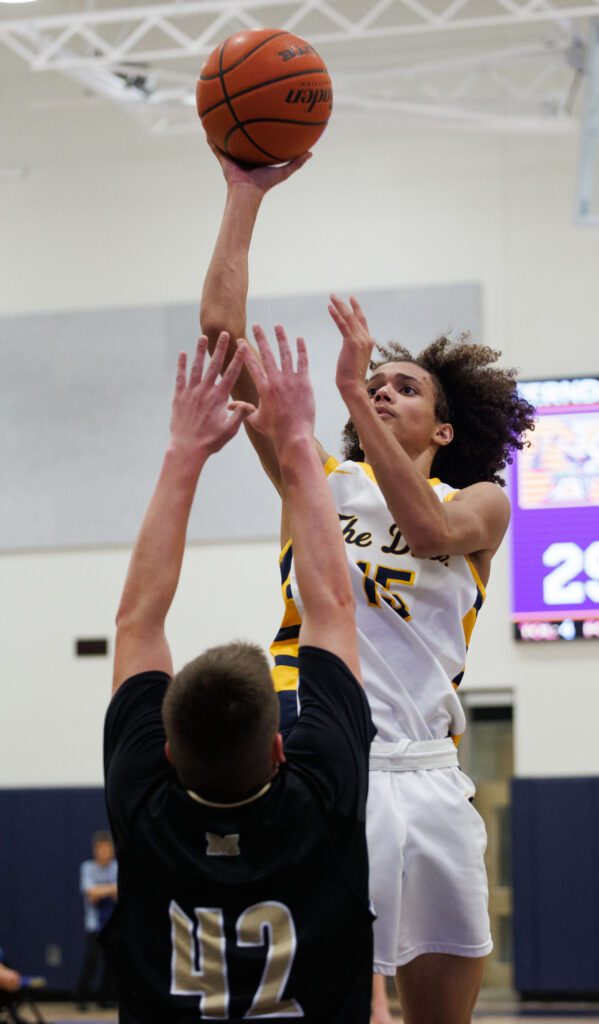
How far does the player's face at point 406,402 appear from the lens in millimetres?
3676

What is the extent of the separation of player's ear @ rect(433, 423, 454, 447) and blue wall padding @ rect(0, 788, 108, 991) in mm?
9372

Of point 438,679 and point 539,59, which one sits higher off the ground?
point 539,59

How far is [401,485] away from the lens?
323cm

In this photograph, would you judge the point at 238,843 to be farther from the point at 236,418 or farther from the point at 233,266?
the point at 233,266

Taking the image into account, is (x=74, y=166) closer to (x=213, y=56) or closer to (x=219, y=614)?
(x=219, y=614)

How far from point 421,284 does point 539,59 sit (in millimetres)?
2300

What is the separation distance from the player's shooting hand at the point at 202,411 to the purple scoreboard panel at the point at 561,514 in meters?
9.08

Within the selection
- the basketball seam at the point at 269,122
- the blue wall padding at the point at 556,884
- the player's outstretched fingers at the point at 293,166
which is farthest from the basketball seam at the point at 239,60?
the blue wall padding at the point at 556,884

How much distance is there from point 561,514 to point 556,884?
3226mm

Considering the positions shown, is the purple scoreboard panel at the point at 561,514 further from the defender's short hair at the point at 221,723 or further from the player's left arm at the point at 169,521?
the defender's short hair at the point at 221,723

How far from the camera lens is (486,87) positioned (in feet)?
42.0

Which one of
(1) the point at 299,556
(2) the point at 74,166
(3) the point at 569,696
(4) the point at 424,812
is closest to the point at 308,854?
(1) the point at 299,556

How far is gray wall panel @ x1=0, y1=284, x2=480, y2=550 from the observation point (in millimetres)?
12820

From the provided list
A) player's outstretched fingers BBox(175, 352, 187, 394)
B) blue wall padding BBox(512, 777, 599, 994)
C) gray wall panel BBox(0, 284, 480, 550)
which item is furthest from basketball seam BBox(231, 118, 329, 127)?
blue wall padding BBox(512, 777, 599, 994)
